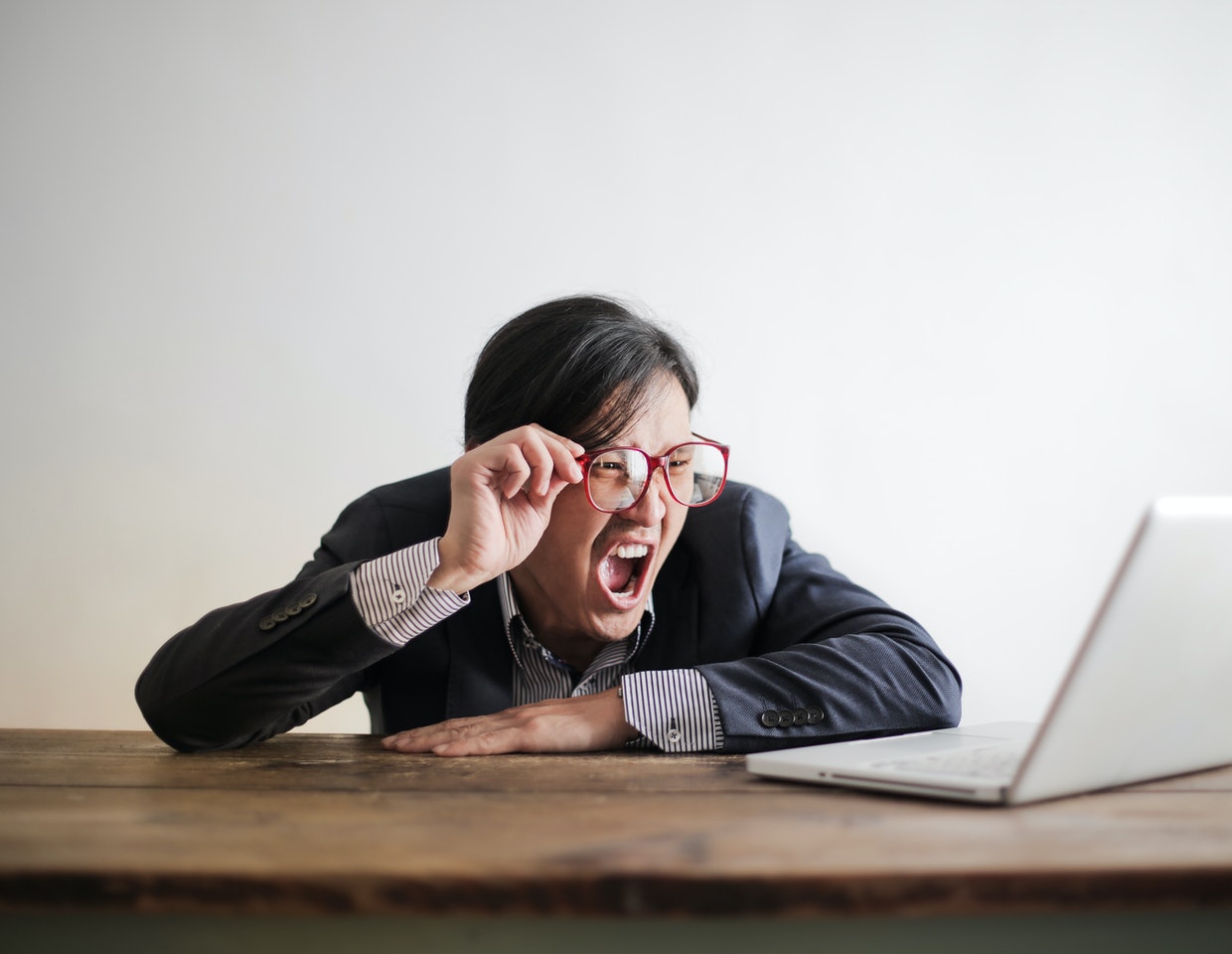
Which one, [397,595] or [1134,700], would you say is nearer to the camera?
[1134,700]

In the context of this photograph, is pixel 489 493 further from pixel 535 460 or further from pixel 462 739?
pixel 462 739

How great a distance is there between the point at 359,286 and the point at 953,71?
5.55 feet

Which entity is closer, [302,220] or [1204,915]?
[1204,915]

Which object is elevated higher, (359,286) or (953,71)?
(953,71)

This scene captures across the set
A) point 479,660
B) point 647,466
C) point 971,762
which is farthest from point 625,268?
point 971,762

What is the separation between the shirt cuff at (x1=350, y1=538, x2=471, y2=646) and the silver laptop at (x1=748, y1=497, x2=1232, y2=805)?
19.8 inches

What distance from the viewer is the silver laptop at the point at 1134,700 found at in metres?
0.73

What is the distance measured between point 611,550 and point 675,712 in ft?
1.26

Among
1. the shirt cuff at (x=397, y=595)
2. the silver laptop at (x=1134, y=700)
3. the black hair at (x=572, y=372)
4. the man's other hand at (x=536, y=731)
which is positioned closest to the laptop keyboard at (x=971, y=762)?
the silver laptop at (x=1134, y=700)

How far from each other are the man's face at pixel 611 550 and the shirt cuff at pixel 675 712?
1.04 feet

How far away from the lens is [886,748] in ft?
3.40

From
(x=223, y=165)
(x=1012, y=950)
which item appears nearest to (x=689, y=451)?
(x=1012, y=950)

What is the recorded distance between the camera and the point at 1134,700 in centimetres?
81

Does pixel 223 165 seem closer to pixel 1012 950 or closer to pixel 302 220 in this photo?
pixel 302 220
